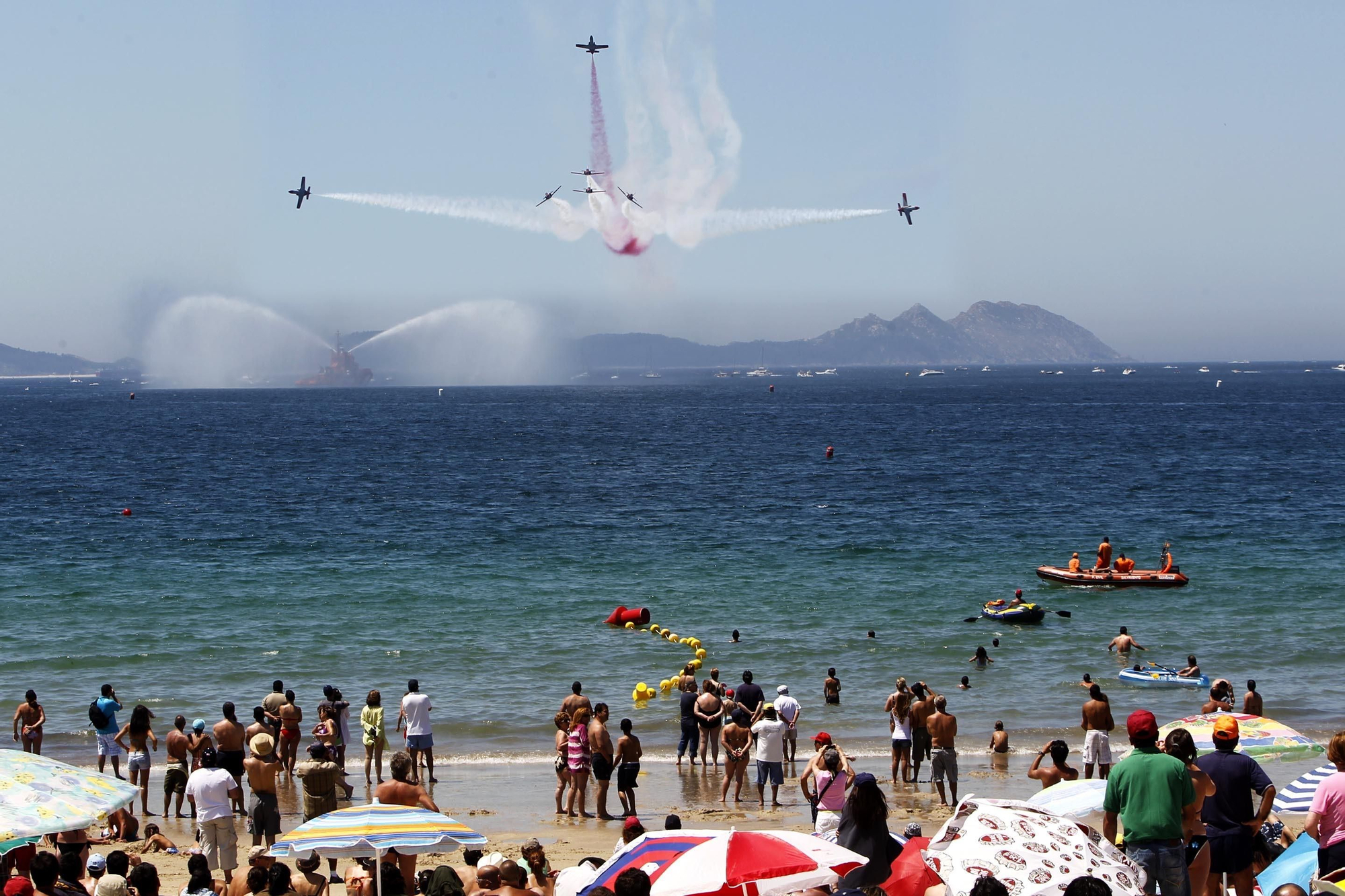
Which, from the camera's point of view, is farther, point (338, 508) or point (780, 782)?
point (338, 508)

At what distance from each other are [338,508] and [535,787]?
1840 inches

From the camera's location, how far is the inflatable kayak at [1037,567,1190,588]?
39219 millimetres

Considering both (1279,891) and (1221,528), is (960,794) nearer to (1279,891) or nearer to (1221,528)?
(1279,891)

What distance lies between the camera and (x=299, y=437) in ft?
397

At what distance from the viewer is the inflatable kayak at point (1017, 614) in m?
33.4

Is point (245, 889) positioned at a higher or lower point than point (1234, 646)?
higher

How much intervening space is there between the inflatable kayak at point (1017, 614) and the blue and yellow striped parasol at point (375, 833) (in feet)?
79.5

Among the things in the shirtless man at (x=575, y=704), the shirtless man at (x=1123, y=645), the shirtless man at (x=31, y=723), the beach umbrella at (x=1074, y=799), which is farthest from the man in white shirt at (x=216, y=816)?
the shirtless man at (x=1123, y=645)

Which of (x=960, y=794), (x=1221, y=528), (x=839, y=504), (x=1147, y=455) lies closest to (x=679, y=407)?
(x=1147, y=455)

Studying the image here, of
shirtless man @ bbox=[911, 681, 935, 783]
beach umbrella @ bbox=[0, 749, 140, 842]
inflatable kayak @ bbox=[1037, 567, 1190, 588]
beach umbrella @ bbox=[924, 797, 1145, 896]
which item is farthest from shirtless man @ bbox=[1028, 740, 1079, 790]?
inflatable kayak @ bbox=[1037, 567, 1190, 588]

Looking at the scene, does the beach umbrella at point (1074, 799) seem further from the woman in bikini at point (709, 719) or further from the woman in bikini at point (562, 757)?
the woman in bikini at point (709, 719)

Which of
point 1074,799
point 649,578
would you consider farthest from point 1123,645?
point 1074,799

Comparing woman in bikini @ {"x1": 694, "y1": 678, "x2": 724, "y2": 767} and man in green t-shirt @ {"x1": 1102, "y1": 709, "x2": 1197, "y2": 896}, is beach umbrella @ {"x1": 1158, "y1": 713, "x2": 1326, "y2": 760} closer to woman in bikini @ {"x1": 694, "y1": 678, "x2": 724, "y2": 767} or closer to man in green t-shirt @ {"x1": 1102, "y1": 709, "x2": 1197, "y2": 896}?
man in green t-shirt @ {"x1": 1102, "y1": 709, "x2": 1197, "y2": 896}

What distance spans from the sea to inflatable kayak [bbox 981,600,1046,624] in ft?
1.09
